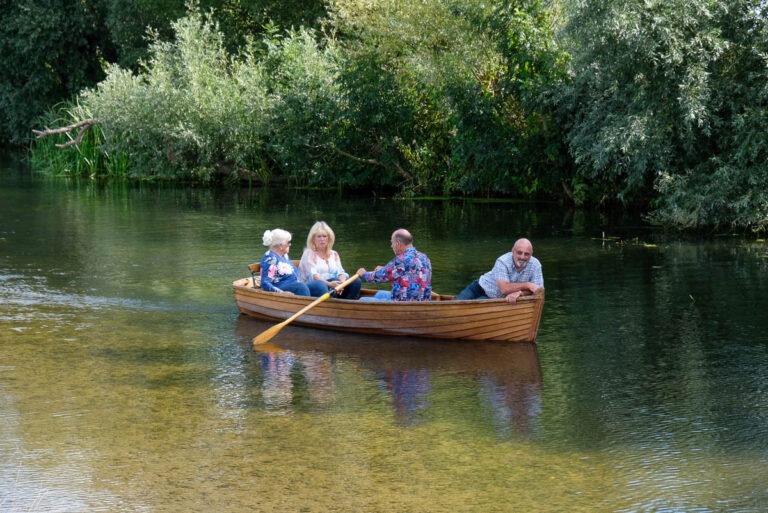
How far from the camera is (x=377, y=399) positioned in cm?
888

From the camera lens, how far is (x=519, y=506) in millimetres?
6469

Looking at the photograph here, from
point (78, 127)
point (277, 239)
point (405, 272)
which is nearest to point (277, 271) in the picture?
point (277, 239)

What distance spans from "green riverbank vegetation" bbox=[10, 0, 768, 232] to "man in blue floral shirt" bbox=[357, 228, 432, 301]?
8408 millimetres

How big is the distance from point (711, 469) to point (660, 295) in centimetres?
674

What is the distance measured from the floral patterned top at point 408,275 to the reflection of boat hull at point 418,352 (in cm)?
46

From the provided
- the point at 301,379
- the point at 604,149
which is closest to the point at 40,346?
the point at 301,379

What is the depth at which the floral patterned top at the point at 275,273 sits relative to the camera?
11938 mm

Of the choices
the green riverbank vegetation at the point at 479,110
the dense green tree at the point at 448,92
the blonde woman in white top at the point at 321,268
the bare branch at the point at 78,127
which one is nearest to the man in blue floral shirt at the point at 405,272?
the blonde woman in white top at the point at 321,268

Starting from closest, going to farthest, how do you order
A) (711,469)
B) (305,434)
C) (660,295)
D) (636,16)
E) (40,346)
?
1. (711,469)
2. (305,434)
3. (40,346)
4. (660,295)
5. (636,16)

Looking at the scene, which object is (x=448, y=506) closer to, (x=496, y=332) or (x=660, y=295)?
(x=496, y=332)

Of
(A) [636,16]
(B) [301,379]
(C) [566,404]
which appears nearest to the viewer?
(C) [566,404]

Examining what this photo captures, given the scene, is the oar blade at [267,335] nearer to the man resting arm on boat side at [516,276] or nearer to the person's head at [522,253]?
the man resting arm on boat side at [516,276]

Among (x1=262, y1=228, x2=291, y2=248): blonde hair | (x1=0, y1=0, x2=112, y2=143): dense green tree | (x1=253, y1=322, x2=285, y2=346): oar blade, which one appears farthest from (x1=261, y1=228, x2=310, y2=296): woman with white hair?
(x1=0, y1=0, x2=112, y2=143): dense green tree

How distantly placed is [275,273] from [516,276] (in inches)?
107
